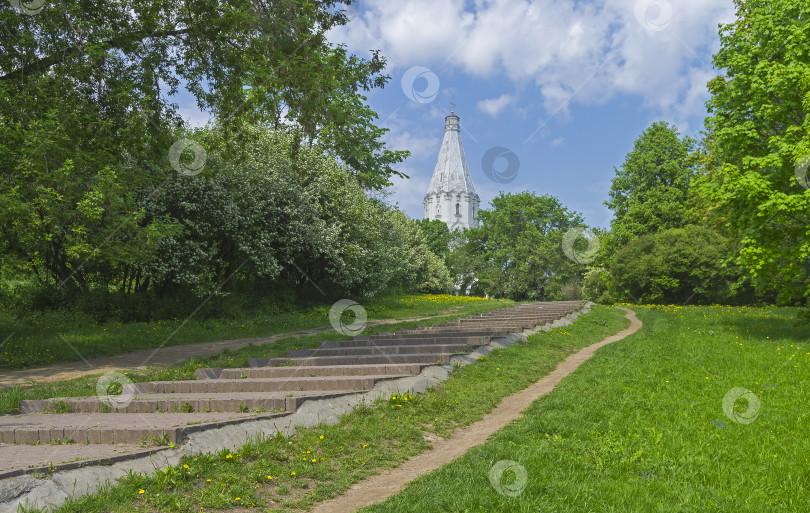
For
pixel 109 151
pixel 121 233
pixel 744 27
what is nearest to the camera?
pixel 121 233

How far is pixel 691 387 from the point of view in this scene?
8.91 m

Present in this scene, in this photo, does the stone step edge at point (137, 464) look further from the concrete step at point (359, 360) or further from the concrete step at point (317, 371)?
the concrete step at point (359, 360)

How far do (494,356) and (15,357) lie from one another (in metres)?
12.3

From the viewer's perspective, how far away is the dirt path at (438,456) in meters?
5.03

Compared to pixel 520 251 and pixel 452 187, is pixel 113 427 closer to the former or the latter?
pixel 520 251

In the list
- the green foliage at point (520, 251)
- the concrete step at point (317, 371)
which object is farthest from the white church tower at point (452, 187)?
the concrete step at point (317, 371)

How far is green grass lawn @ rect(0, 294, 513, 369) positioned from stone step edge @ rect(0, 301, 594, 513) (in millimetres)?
10126

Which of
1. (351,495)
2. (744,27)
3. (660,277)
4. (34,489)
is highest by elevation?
(744,27)

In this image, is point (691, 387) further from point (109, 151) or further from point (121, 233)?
point (109, 151)

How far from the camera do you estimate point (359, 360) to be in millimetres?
11125

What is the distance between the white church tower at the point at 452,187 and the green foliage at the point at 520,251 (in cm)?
4400

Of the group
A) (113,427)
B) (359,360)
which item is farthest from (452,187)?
(113,427)

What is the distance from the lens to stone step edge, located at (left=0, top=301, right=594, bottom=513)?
14.3 feet

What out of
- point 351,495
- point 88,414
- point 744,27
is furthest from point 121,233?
point 744,27
